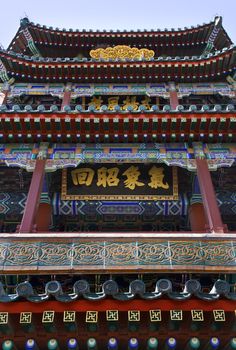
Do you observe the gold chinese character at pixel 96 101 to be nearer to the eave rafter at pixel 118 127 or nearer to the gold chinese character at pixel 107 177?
the gold chinese character at pixel 107 177

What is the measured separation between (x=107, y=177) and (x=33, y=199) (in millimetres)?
2689

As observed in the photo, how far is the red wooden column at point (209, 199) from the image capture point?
8.83m

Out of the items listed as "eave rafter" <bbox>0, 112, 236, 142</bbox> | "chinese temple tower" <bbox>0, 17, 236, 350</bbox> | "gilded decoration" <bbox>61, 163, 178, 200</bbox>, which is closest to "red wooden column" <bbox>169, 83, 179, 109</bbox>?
"chinese temple tower" <bbox>0, 17, 236, 350</bbox>

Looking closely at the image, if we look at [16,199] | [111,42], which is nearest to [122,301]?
[16,199]

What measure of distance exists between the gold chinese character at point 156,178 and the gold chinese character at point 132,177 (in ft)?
0.96

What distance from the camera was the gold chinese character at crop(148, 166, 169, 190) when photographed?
37.8 feet

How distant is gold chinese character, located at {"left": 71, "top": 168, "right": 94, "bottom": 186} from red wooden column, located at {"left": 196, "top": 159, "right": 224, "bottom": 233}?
2854 mm

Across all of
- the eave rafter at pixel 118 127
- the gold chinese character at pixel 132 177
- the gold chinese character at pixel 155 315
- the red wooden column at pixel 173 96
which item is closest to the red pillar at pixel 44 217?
the eave rafter at pixel 118 127

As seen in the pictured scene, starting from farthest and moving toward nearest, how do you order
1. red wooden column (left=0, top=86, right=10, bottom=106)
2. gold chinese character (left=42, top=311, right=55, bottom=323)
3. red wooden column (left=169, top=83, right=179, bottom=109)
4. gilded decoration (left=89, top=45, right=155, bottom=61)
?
gilded decoration (left=89, top=45, right=155, bottom=61) < red wooden column (left=0, top=86, right=10, bottom=106) < red wooden column (left=169, top=83, right=179, bottom=109) < gold chinese character (left=42, top=311, right=55, bottom=323)

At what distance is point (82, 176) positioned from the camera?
38.0 feet

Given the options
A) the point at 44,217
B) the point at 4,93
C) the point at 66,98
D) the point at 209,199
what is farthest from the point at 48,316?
the point at 4,93

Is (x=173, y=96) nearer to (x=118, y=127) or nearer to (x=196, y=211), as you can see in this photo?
(x=118, y=127)

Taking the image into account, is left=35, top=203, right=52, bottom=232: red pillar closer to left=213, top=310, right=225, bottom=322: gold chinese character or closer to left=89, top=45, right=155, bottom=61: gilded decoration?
left=213, top=310, right=225, bottom=322: gold chinese character

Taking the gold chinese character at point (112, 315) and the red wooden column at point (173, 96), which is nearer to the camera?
Answer: the gold chinese character at point (112, 315)
